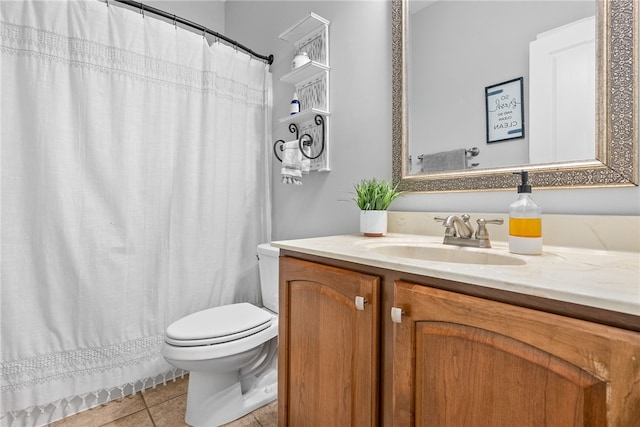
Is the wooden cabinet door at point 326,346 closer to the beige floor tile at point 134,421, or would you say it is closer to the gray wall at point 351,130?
the gray wall at point 351,130

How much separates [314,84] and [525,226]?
52.4 inches

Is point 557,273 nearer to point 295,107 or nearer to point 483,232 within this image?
point 483,232

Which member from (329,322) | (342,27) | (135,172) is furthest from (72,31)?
(329,322)

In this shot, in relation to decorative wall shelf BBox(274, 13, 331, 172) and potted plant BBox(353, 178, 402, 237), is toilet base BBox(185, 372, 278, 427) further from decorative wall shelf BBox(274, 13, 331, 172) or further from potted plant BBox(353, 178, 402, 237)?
decorative wall shelf BBox(274, 13, 331, 172)

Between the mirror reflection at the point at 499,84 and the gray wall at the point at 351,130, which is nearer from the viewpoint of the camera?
the mirror reflection at the point at 499,84

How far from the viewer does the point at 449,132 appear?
1194 millimetres

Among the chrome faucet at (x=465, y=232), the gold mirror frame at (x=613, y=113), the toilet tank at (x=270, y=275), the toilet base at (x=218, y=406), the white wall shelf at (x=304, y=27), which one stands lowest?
the toilet base at (x=218, y=406)

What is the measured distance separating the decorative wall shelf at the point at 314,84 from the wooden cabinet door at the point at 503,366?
3.72 ft

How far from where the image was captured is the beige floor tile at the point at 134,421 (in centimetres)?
135

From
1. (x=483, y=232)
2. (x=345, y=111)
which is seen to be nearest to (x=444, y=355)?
(x=483, y=232)

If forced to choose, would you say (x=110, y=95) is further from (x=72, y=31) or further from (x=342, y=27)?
(x=342, y=27)

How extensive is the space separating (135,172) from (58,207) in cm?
35

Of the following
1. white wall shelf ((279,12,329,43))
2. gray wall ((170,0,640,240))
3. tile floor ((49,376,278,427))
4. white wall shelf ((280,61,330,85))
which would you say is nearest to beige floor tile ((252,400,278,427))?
tile floor ((49,376,278,427))

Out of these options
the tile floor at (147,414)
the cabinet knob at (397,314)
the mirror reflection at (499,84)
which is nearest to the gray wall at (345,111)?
the mirror reflection at (499,84)
